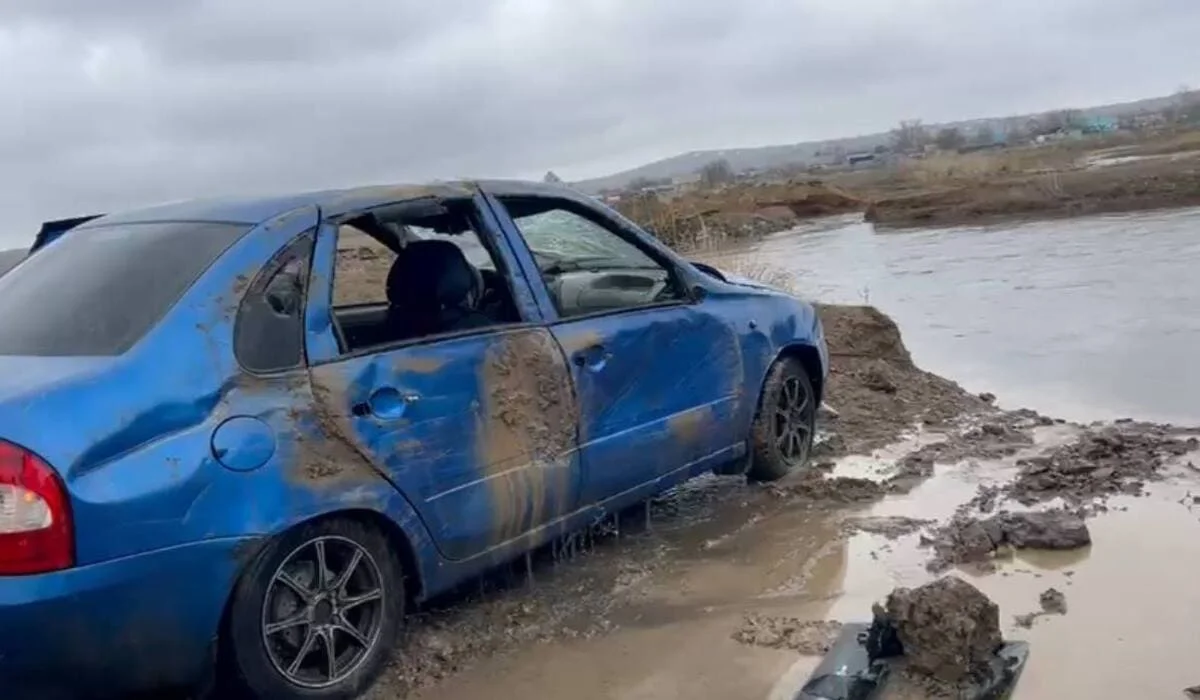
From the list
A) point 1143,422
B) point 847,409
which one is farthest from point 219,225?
point 1143,422

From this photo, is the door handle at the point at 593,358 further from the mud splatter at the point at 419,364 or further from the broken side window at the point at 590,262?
the mud splatter at the point at 419,364

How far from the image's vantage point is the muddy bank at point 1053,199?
29.0 metres

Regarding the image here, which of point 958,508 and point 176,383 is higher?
point 176,383

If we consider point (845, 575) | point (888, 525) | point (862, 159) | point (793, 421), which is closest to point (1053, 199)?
point (793, 421)

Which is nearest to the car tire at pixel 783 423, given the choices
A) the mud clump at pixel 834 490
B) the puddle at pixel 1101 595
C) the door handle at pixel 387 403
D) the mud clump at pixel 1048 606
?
the mud clump at pixel 834 490

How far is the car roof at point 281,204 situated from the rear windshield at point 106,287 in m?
0.07

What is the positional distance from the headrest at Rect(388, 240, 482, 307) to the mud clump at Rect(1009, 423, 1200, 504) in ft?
9.67

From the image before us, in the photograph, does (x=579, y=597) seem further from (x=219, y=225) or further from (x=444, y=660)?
(x=219, y=225)

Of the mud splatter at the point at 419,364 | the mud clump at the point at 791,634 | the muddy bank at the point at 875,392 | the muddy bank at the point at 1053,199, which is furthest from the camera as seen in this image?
the muddy bank at the point at 1053,199

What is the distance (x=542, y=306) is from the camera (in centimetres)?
489

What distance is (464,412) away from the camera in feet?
14.4

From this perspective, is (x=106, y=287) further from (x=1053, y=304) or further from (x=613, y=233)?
(x=1053, y=304)

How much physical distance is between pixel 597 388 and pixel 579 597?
2.81ft

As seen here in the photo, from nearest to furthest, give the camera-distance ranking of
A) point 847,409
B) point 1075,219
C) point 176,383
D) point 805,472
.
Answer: point 176,383 → point 805,472 → point 847,409 → point 1075,219
